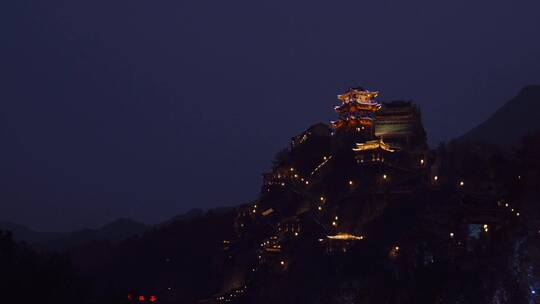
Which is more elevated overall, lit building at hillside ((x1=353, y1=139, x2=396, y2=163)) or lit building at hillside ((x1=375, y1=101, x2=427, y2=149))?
lit building at hillside ((x1=375, y1=101, x2=427, y2=149))

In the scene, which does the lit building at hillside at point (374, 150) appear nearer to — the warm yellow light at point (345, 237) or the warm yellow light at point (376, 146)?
the warm yellow light at point (376, 146)

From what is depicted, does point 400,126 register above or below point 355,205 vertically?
above

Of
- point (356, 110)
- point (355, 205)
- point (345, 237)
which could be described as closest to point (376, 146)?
point (355, 205)

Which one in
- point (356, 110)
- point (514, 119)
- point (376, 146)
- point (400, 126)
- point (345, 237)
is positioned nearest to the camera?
point (345, 237)

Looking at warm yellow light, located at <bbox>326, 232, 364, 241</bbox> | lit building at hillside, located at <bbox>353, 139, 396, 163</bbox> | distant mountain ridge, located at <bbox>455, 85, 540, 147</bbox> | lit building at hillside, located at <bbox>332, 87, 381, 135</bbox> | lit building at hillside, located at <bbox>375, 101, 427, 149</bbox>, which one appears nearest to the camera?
warm yellow light, located at <bbox>326, 232, 364, 241</bbox>

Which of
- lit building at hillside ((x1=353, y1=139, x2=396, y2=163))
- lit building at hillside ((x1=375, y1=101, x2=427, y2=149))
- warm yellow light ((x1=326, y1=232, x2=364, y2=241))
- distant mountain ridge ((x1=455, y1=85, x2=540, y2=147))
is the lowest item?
warm yellow light ((x1=326, y1=232, x2=364, y2=241))

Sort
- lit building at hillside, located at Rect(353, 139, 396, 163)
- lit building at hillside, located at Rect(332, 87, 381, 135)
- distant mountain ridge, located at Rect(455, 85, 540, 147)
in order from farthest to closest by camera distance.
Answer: distant mountain ridge, located at Rect(455, 85, 540, 147) < lit building at hillside, located at Rect(332, 87, 381, 135) < lit building at hillside, located at Rect(353, 139, 396, 163)

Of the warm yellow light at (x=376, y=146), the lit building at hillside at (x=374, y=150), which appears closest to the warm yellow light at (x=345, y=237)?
the lit building at hillside at (x=374, y=150)

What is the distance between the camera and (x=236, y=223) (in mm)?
83688

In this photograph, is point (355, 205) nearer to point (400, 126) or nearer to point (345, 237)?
point (345, 237)

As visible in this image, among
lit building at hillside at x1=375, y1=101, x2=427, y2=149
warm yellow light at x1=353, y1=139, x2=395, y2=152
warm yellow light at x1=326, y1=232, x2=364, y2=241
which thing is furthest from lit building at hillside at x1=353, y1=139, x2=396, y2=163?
warm yellow light at x1=326, y1=232, x2=364, y2=241

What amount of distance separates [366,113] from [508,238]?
3293 centimetres

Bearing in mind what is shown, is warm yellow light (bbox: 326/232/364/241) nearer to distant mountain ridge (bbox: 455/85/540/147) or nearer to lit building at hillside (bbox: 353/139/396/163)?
lit building at hillside (bbox: 353/139/396/163)

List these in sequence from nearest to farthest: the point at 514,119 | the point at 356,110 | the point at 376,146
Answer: the point at 376,146 < the point at 356,110 < the point at 514,119
